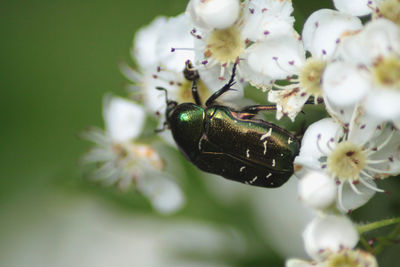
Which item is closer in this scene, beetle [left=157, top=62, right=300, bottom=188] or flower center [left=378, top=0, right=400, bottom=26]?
flower center [left=378, top=0, right=400, bottom=26]

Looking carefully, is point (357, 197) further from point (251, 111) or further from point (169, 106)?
point (169, 106)

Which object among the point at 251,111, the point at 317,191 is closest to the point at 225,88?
the point at 251,111

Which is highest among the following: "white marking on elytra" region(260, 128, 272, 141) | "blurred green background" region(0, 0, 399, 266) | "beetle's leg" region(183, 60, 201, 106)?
"blurred green background" region(0, 0, 399, 266)

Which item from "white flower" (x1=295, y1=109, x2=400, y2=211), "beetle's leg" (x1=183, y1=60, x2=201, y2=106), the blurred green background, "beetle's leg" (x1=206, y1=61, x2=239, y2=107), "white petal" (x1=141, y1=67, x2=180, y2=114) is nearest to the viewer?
"white flower" (x1=295, y1=109, x2=400, y2=211)

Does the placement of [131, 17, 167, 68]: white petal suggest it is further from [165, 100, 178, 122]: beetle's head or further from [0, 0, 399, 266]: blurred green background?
[0, 0, 399, 266]: blurred green background

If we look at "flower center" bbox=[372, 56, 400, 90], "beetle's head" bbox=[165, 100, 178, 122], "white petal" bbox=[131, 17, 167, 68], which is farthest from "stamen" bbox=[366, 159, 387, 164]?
"white petal" bbox=[131, 17, 167, 68]
